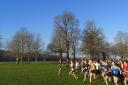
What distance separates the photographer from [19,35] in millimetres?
104250

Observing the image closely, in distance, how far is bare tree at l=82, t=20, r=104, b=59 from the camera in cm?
7475

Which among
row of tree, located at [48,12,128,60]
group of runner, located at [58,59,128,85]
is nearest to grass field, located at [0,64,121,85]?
group of runner, located at [58,59,128,85]

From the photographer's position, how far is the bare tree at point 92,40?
74.8m

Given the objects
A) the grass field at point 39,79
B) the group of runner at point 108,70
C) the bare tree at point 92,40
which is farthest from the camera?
the bare tree at point 92,40

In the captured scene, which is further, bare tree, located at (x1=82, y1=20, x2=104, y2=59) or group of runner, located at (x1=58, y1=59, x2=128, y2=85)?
bare tree, located at (x1=82, y1=20, x2=104, y2=59)

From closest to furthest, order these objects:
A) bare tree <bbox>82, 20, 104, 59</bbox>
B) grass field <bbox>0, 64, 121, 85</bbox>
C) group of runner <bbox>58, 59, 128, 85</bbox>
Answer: group of runner <bbox>58, 59, 128, 85</bbox>, grass field <bbox>0, 64, 121, 85</bbox>, bare tree <bbox>82, 20, 104, 59</bbox>

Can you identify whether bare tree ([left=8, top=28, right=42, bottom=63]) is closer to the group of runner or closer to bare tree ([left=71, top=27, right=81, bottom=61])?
bare tree ([left=71, top=27, right=81, bottom=61])

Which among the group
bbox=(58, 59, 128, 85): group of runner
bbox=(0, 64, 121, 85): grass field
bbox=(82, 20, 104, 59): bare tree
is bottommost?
bbox=(0, 64, 121, 85): grass field

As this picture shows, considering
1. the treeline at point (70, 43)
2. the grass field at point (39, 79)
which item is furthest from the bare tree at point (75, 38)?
the grass field at point (39, 79)

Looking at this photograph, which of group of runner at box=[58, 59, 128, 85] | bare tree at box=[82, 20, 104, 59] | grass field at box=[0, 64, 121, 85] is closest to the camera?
group of runner at box=[58, 59, 128, 85]

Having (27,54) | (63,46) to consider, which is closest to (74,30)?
(63,46)

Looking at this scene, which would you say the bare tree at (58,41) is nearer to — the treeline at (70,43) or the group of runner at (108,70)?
the treeline at (70,43)

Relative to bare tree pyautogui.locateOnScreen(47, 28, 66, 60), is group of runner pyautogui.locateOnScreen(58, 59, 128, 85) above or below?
below

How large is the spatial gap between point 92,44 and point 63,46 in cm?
1326
